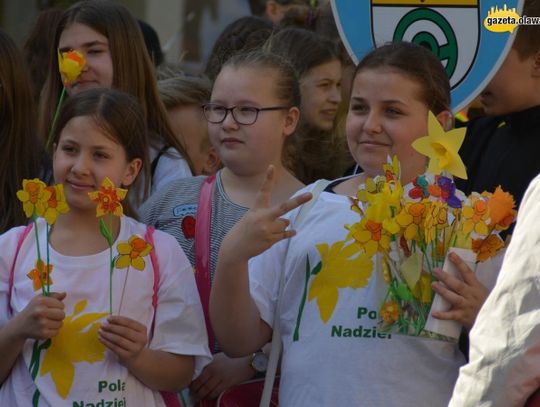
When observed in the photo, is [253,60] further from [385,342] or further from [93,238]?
[385,342]

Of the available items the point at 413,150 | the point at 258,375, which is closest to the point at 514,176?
the point at 413,150

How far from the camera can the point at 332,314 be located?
359 centimetres

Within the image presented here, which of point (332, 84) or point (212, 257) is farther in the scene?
point (332, 84)

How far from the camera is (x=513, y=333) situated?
2.46 m

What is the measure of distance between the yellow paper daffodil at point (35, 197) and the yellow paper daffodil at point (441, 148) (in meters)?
1.12

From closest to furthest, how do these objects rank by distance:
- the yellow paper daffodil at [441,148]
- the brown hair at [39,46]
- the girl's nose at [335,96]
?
the yellow paper daffodil at [441,148], the girl's nose at [335,96], the brown hair at [39,46]

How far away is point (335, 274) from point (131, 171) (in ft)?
2.80

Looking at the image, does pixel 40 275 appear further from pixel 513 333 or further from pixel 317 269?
pixel 513 333

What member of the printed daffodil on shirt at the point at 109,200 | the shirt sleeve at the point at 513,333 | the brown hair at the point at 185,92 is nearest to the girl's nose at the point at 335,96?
the brown hair at the point at 185,92

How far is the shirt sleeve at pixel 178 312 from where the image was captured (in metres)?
3.85

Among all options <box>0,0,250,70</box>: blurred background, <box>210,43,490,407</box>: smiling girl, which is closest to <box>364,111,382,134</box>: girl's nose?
<box>210,43,490,407</box>: smiling girl

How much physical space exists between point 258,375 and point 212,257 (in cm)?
42

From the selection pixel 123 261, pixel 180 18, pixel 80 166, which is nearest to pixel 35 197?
pixel 80 166

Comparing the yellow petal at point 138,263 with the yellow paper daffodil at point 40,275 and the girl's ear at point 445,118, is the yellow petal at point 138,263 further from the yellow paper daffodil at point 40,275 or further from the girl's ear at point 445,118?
the girl's ear at point 445,118
